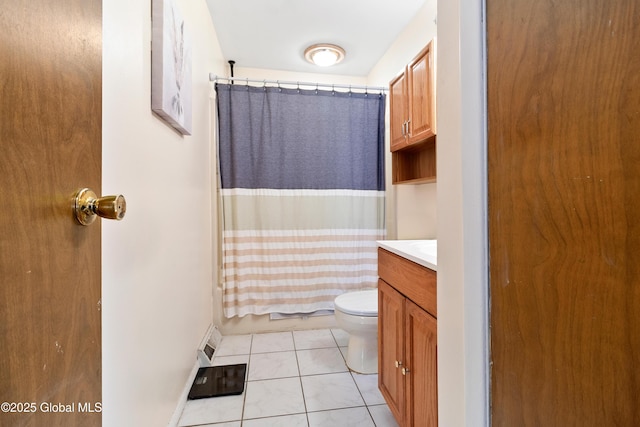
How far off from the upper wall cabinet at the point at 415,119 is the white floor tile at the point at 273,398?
4.82 ft

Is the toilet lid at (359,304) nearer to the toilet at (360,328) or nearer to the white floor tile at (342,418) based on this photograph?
the toilet at (360,328)

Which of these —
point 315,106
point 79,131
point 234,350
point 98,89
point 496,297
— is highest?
point 315,106

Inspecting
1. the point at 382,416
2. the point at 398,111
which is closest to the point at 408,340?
the point at 382,416

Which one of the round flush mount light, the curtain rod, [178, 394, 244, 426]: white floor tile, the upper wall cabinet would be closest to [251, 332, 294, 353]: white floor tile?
[178, 394, 244, 426]: white floor tile

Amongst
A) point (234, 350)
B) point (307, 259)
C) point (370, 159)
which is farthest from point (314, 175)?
point (234, 350)

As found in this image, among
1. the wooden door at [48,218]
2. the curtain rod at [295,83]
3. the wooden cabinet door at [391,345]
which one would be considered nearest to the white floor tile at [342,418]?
the wooden cabinet door at [391,345]

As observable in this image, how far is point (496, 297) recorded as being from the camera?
598 mm

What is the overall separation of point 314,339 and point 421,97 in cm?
188

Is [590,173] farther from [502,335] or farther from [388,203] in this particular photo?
[388,203]

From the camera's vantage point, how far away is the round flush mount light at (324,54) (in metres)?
2.28

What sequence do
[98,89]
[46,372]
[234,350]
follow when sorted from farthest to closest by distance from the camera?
[234,350], [98,89], [46,372]

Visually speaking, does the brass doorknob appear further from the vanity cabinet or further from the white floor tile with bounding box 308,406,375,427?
the white floor tile with bounding box 308,406,375,427

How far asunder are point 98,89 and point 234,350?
1.94 meters

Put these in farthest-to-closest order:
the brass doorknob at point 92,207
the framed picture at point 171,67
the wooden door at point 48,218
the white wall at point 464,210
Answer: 1. the framed picture at point 171,67
2. the white wall at point 464,210
3. the brass doorknob at point 92,207
4. the wooden door at point 48,218
